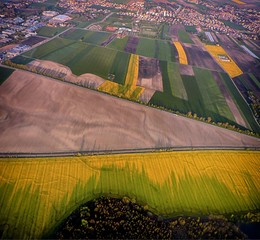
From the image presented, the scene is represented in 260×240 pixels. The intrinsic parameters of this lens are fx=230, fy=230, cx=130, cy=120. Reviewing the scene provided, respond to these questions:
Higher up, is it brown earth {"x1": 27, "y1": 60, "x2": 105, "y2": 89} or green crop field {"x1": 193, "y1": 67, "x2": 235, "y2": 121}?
green crop field {"x1": 193, "y1": 67, "x2": 235, "y2": 121}

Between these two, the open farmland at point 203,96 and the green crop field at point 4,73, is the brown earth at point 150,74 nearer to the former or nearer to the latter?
the open farmland at point 203,96

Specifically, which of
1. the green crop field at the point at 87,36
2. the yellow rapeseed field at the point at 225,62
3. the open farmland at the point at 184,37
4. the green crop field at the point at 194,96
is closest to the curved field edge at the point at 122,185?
the green crop field at the point at 194,96

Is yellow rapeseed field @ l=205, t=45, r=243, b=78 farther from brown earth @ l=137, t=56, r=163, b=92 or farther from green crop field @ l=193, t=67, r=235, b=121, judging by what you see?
brown earth @ l=137, t=56, r=163, b=92

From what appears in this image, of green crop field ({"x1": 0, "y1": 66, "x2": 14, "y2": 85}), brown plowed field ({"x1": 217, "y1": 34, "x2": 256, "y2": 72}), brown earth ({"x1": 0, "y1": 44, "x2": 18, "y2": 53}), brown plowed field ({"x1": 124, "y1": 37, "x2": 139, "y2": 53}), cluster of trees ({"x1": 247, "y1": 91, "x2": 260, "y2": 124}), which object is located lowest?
brown earth ({"x1": 0, "y1": 44, "x2": 18, "y2": 53})

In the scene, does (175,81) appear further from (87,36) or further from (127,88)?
(87,36)

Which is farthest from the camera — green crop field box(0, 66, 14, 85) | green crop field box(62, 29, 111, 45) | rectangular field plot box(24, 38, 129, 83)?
green crop field box(62, 29, 111, 45)

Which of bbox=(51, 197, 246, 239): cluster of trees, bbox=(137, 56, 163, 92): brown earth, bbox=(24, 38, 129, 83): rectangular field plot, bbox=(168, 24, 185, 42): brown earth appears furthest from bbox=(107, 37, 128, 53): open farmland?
bbox=(51, 197, 246, 239): cluster of trees

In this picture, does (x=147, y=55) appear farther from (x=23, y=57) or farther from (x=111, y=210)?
(x=111, y=210)
